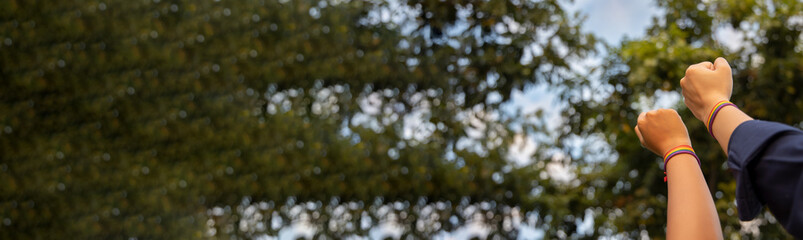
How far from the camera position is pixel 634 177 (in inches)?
197

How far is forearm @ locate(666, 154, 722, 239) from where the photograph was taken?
2.62 feet

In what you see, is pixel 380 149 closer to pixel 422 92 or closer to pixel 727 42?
pixel 422 92

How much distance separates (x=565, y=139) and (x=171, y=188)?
9.07 ft

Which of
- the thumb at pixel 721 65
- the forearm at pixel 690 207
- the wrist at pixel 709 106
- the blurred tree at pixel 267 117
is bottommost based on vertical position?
the blurred tree at pixel 267 117

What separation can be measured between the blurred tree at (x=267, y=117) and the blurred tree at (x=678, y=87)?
325mm

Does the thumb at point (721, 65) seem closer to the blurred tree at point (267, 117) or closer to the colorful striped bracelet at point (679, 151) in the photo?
the colorful striped bracelet at point (679, 151)

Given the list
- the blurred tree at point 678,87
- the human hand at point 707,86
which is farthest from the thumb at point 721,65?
the blurred tree at point 678,87

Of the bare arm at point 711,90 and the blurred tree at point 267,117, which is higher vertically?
the bare arm at point 711,90

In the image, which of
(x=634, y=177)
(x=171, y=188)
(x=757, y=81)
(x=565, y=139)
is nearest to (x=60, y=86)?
(x=171, y=188)

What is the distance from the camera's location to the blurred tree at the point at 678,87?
427 cm

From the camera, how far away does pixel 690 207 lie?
0.80m

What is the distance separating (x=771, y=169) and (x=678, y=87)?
4070 millimetres

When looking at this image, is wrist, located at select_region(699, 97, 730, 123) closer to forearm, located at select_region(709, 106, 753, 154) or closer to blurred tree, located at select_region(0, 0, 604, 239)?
forearm, located at select_region(709, 106, 753, 154)

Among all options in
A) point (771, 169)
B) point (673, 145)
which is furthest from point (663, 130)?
point (771, 169)
